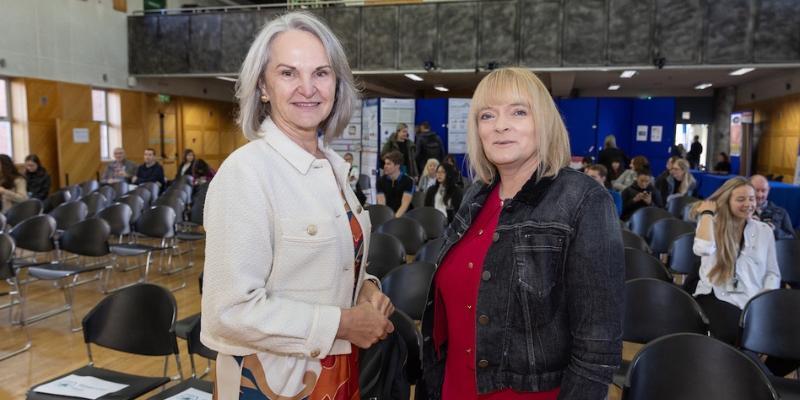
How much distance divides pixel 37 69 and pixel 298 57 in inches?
521

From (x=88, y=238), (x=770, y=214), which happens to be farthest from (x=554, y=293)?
(x=88, y=238)

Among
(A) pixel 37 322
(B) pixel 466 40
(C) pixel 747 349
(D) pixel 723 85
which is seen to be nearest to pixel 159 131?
(B) pixel 466 40

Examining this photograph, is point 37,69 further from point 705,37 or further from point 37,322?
point 705,37

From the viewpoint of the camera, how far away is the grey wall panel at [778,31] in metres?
10.8

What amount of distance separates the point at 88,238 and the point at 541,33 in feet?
32.3

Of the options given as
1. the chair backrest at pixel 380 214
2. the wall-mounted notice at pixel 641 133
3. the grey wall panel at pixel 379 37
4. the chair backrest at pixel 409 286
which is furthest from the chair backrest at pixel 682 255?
the wall-mounted notice at pixel 641 133

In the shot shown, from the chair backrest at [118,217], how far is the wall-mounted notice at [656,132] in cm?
1375

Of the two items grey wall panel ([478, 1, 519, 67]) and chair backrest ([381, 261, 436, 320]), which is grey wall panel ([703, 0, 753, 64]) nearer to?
grey wall panel ([478, 1, 519, 67])

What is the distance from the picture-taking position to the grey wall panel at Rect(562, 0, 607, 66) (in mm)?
11773

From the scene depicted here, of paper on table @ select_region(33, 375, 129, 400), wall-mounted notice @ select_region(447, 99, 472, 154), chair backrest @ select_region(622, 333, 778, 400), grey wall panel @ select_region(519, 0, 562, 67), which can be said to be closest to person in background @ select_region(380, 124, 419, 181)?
wall-mounted notice @ select_region(447, 99, 472, 154)

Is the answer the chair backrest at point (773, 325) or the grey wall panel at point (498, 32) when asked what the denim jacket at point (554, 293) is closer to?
the chair backrest at point (773, 325)

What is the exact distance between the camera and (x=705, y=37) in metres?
11.4

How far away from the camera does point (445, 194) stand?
Result: 692 centimetres

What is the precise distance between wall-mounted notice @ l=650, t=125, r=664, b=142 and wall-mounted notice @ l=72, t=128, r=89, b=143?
1476cm
